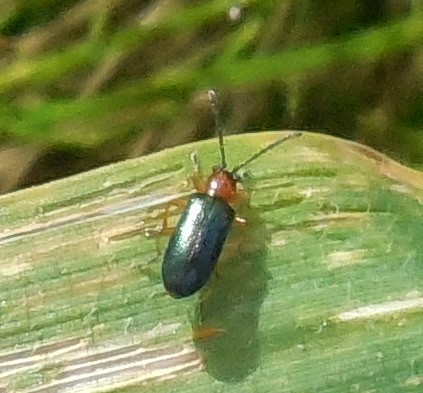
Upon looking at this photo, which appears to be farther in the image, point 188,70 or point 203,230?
point 188,70

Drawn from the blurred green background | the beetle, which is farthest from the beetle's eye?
the blurred green background

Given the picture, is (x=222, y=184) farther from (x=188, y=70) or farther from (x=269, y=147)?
(x=188, y=70)

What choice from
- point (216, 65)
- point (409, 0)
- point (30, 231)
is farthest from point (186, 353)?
point (409, 0)

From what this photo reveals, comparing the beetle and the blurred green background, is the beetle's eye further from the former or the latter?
the blurred green background

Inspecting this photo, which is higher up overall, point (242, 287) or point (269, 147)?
point (269, 147)

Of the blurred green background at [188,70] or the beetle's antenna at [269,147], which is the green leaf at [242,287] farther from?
the blurred green background at [188,70]

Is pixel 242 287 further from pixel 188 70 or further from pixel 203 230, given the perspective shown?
pixel 188 70

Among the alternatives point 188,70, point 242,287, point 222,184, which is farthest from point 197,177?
point 188,70

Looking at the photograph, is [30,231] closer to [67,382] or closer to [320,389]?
[67,382]
